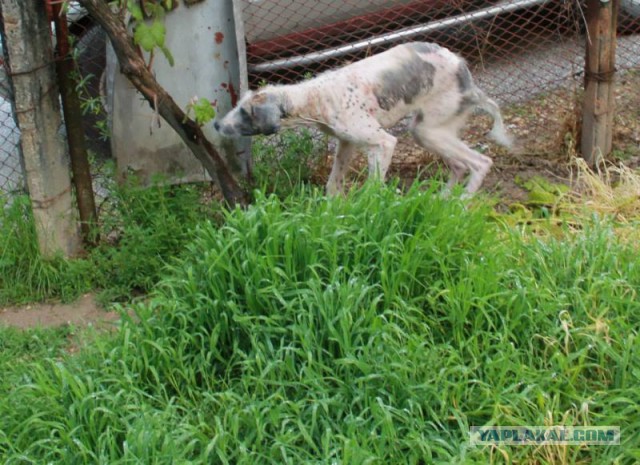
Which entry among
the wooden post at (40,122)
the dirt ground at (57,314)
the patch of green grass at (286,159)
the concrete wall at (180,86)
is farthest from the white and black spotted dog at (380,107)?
the dirt ground at (57,314)

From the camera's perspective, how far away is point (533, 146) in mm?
6363

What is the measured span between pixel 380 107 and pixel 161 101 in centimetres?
124

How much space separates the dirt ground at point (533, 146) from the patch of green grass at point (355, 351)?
166 centimetres

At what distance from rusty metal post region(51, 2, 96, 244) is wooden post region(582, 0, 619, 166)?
125 inches

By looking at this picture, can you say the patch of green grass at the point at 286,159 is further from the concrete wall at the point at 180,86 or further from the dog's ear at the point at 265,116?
the dog's ear at the point at 265,116

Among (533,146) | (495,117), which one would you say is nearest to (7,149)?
(495,117)

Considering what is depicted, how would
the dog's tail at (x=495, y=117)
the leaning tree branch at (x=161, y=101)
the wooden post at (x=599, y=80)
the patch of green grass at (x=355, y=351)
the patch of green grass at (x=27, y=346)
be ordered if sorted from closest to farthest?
the patch of green grass at (x=355, y=351), the patch of green grass at (x=27, y=346), the leaning tree branch at (x=161, y=101), the dog's tail at (x=495, y=117), the wooden post at (x=599, y=80)

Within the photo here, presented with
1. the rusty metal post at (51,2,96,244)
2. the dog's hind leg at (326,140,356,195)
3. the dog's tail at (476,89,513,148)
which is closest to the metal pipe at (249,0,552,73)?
the dog's tail at (476,89,513,148)

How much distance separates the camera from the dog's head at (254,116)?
191 inches

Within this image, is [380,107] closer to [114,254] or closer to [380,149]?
[380,149]

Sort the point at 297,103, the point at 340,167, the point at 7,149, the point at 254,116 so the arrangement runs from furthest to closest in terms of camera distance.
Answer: the point at 7,149 < the point at 340,167 < the point at 297,103 < the point at 254,116

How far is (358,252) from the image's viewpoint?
12.8ft

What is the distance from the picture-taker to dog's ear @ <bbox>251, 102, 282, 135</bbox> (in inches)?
191

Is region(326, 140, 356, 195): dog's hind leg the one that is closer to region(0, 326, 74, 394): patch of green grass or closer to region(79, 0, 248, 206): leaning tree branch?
region(79, 0, 248, 206): leaning tree branch
